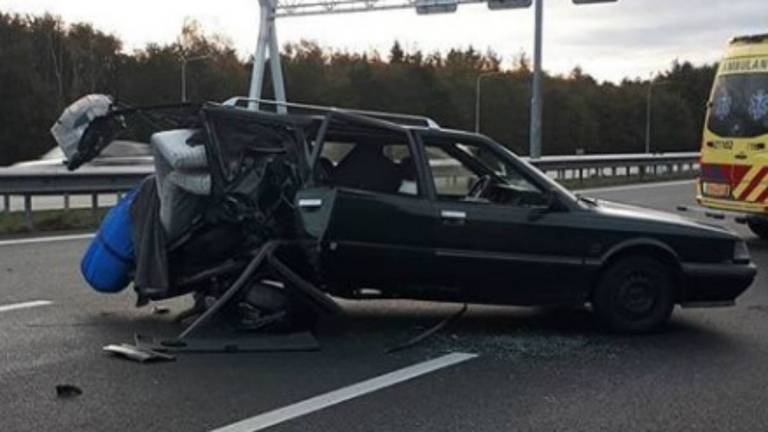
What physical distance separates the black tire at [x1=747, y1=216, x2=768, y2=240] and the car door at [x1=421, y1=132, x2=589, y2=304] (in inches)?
287

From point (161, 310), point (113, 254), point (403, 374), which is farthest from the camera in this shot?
point (161, 310)

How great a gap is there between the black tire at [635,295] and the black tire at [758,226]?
677cm

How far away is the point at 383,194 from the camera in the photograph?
289 inches

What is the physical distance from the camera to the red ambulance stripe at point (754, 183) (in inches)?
503

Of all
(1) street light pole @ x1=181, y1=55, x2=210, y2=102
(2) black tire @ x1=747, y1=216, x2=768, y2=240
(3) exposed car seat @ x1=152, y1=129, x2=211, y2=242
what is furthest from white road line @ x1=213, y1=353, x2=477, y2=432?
(1) street light pole @ x1=181, y1=55, x2=210, y2=102

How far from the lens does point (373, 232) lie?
723 cm

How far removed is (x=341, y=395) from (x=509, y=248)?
84.3 inches

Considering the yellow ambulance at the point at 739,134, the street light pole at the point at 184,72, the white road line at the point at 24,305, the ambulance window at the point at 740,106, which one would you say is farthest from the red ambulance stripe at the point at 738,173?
the street light pole at the point at 184,72

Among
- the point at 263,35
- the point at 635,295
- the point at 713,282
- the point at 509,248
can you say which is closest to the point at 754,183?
the point at 713,282

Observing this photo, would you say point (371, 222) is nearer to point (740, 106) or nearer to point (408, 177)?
point (408, 177)

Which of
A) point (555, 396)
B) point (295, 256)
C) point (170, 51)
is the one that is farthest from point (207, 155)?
point (170, 51)

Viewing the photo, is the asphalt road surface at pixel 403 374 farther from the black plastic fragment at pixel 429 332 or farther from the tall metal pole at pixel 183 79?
the tall metal pole at pixel 183 79

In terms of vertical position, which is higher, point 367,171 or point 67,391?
point 367,171

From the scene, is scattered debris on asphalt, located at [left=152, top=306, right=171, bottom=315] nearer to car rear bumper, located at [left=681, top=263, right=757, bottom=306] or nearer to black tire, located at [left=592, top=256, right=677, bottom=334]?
black tire, located at [left=592, top=256, right=677, bottom=334]
